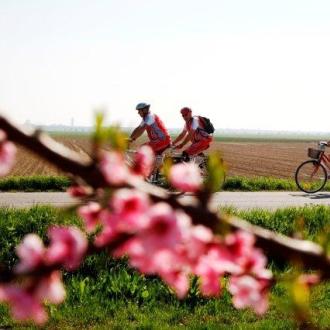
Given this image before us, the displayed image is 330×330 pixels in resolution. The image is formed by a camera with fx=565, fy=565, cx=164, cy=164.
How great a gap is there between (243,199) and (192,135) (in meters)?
2.24

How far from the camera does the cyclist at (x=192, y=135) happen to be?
13.3 meters

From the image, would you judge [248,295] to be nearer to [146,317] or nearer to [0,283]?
[0,283]

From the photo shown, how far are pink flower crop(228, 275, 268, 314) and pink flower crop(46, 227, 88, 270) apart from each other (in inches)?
15.3

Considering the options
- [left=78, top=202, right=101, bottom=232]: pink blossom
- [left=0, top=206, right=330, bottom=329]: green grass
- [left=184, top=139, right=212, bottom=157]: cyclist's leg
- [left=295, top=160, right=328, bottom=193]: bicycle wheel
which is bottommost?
→ [left=0, top=206, right=330, bottom=329]: green grass

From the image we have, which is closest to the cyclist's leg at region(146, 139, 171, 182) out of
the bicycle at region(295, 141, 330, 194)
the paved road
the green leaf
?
the paved road

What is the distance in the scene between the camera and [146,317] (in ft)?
19.1

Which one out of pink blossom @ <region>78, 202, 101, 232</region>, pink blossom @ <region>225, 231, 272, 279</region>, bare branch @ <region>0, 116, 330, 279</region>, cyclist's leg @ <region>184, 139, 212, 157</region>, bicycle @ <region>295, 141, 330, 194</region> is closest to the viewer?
bare branch @ <region>0, 116, 330, 279</region>

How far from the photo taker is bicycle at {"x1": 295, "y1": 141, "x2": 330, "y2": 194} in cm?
1571

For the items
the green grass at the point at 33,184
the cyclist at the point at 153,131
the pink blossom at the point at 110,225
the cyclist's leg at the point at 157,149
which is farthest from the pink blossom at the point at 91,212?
the green grass at the point at 33,184

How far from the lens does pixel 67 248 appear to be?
2.83 feet

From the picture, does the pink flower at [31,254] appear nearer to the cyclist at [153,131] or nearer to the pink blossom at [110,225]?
the pink blossom at [110,225]

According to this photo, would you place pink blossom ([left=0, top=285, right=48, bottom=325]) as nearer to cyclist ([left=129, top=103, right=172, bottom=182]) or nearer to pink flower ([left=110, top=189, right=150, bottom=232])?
pink flower ([left=110, top=189, right=150, bottom=232])

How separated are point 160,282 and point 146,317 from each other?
2.96 feet

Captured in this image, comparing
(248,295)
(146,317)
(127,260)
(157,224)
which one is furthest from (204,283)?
(127,260)
